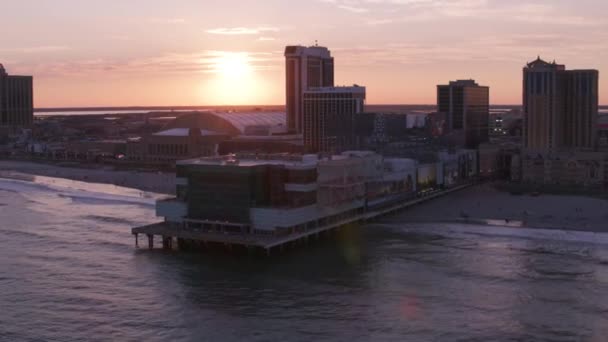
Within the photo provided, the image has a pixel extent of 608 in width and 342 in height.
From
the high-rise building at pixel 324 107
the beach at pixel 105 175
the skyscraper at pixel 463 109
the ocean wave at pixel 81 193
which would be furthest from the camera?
the skyscraper at pixel 463 109

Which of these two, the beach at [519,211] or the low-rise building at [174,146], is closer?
the beach at [519,211]

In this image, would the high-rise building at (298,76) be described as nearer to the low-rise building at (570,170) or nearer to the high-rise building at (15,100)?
the low-rise building at (570,170)

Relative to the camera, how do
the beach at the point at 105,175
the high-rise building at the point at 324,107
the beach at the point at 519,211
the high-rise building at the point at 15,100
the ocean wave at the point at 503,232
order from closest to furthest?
the ocean wave at the point at 503,232
the beach at the point at 519,211
the beach at the point at 105,175
the high-rise building at the point at 324,107
the high-rise building at the point at 15,100

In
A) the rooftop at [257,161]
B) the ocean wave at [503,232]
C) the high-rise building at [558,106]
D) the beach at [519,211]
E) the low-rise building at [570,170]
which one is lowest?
the ocean wave at [503,232]

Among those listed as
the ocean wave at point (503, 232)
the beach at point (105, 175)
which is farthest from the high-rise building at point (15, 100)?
the ocean wave at point (503, 232)

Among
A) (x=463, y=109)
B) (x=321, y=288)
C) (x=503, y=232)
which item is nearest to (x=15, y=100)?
(x=463, y=109)

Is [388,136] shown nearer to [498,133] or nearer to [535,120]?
[535,120]

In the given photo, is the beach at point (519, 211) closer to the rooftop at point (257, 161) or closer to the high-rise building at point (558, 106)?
the rooftop at point (257, 161)

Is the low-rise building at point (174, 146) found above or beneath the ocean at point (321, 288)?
above
